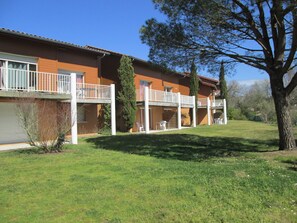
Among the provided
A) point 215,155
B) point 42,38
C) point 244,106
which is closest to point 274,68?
point 215,155

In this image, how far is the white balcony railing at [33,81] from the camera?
1617 centimetres

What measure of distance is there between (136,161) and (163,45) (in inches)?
210

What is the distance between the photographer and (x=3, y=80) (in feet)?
53.0

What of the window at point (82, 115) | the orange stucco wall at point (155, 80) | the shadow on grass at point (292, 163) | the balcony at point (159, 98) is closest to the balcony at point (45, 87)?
the window at point (82, 115)

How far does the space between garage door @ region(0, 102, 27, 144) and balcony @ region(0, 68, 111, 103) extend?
1378 millimetres

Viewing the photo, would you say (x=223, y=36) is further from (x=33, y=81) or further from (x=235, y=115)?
(x=235, y=115)

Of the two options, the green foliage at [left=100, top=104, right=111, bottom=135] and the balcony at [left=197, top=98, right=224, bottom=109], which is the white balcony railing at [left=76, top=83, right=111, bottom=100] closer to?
the green foliage at [left=100, top=104, right=111, bottom=135]

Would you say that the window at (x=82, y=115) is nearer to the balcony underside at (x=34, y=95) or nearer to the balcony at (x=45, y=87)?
the balcony at (x=45, y=87)

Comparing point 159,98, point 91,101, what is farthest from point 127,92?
point 91,101

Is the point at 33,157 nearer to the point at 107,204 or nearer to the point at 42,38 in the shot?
the point at 107,204

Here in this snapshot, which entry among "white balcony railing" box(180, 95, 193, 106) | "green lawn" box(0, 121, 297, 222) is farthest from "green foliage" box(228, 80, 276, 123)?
"green lawn" box(0, 121, 297, 222)

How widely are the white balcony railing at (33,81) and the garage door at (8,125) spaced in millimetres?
1244

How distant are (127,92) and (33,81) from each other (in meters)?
7.35

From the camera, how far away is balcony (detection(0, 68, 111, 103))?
1559cm
